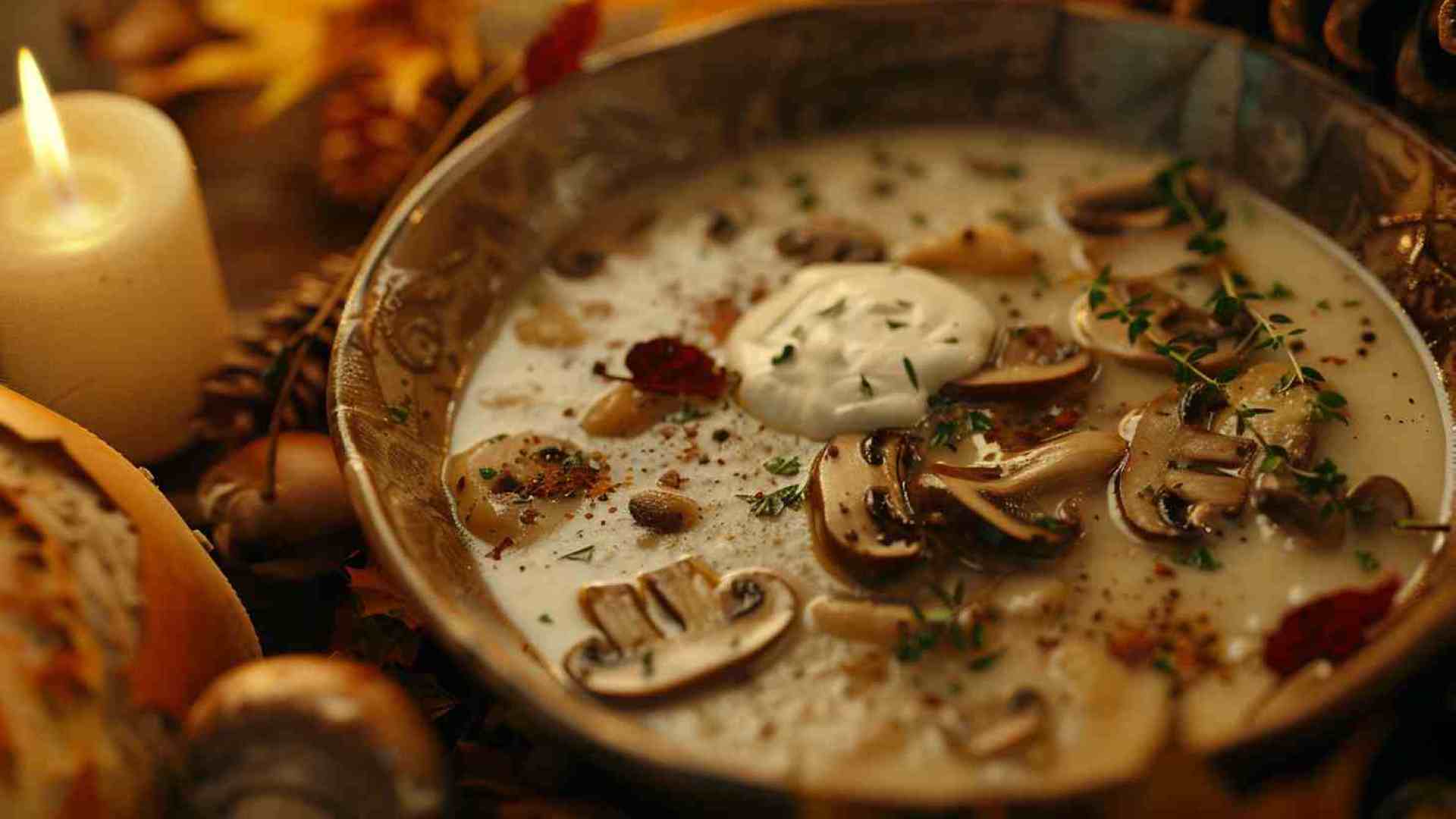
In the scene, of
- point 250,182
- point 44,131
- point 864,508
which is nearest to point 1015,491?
point 864,508

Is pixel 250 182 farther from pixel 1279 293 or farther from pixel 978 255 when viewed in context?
pixel 1279 293

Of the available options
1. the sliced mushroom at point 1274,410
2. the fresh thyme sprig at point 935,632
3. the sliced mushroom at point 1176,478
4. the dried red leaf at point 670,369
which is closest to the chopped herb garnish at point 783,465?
the dried red leaf at point 670,369

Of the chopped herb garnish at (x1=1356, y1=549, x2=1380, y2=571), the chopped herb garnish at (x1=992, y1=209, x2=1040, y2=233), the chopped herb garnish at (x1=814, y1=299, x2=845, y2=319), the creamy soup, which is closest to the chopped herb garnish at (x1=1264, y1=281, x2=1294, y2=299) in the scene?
the creamy soup

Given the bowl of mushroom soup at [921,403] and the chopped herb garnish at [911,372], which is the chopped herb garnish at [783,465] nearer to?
the bowl of mushroom soup at [921,403]

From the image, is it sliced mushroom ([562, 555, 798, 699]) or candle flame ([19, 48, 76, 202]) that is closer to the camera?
sliced mushroom ([562, 555, 798, 699])

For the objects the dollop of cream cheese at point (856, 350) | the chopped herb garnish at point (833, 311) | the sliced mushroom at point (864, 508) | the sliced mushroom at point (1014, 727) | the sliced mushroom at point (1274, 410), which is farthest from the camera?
the chopped herb garnish at point (833, 311)

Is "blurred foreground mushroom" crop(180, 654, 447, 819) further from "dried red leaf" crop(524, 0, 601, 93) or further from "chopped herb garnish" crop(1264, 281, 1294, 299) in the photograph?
"chopped herb garnish" crop(1264, 281, 1294, 299)

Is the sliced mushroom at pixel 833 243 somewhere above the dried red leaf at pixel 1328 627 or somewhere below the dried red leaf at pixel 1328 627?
below
